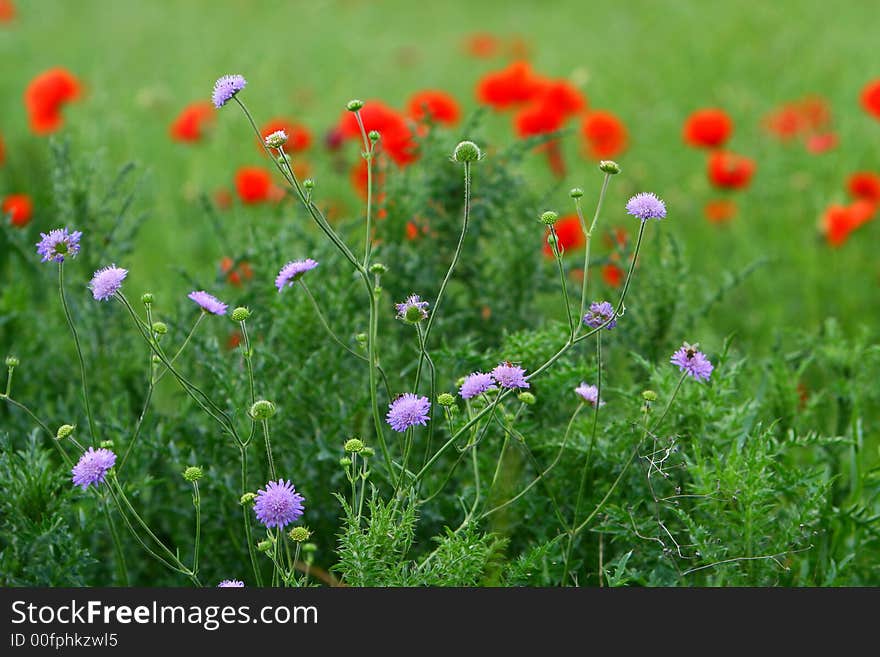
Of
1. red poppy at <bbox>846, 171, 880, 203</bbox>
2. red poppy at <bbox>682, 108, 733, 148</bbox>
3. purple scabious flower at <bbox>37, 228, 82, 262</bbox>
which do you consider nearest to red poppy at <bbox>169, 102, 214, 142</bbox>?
red poppy at <bbox>682, 108, 733, 148</bbox>

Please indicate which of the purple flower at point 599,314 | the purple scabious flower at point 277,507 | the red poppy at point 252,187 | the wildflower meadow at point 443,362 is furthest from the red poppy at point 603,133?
the purple scabious flower at point 277,507

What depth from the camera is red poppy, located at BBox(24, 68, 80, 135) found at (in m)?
Result: 3.14

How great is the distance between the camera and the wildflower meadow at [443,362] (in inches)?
46.3

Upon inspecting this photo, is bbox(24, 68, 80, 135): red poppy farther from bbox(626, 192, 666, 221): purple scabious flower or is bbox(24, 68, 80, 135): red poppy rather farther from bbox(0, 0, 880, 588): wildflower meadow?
bbox(626, 192, 666, 221): purple scabious flower

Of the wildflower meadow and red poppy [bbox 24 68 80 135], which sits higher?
red poppy [bbox 24 68 80 135]

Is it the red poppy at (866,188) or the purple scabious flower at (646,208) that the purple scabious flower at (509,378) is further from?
the red poppy at (866,188)

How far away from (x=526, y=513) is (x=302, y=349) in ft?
1.60

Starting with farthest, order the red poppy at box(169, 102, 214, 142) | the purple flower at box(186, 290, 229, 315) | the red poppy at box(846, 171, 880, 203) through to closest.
→ the red poppy at box(169, 102, 214, 142) → the red poppy at box(846, 171, 880, 203) → the purple flower at box(186, 290, 229, 315)

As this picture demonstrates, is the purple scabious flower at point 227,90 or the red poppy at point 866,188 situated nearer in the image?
the purple scabious flower at point 227,90

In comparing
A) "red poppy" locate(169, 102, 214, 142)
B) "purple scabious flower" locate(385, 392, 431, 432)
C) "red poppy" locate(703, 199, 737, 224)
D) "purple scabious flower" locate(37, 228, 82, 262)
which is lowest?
"purple scabious flower" locate(385, 392, 431, 432)

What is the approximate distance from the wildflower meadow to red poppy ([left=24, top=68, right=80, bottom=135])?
0.05 feet

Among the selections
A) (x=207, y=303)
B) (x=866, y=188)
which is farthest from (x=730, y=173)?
(x=207, y=303)

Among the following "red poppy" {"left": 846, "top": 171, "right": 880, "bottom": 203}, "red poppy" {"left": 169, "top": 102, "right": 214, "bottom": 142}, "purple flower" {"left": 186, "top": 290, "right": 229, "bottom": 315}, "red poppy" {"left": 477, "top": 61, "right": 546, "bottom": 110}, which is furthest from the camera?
"red poppy" {"left": 169, "top": 102, "right": 214, "bottom": 142}

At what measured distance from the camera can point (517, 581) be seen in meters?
1.24
